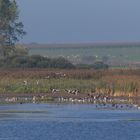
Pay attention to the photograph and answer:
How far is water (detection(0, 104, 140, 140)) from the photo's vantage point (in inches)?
1358

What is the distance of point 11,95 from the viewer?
2088 inches

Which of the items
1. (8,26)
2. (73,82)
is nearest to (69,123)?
(73,82)

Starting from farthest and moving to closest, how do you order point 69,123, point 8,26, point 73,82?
point 8,26, point 73,82, point 69,123

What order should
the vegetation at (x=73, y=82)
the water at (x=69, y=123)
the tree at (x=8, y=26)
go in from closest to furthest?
the water at (x=69, y=123) → the vegetation at (x=73, y=82) → the tree at (x=8, y=26)

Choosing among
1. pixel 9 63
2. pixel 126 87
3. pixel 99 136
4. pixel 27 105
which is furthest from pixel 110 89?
pixel 9 63

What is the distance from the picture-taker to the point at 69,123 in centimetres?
3853

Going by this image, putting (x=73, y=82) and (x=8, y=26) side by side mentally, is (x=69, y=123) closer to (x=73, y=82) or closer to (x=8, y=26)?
(x=73, y=82)

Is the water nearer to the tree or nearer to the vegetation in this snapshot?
the vegetation

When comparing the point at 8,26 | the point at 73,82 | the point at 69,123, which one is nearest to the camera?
the point at 69,123

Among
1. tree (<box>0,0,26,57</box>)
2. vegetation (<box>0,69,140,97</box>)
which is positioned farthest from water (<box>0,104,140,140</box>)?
tree (<box>0,0,26,57</box>)

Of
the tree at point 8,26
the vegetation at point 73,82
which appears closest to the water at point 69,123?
the vegetation at point 73,82

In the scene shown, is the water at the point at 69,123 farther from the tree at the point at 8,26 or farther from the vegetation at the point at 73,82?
the tree at the point at 8,26

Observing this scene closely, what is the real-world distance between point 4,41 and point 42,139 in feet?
177

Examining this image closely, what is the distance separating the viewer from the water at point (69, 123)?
3450cm
